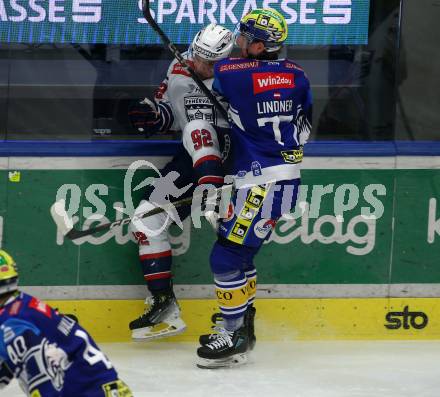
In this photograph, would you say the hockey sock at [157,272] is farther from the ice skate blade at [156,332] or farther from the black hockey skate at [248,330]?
the black hockey skate at [248,330]

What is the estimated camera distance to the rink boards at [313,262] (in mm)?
6168

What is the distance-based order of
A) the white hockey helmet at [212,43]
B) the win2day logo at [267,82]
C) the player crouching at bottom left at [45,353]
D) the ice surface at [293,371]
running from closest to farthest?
the player crouching at bottom left at [45,353] → the ice surface at [293,371] → the win2day logo at [267,82] → the white hockey helmet at [212,43]

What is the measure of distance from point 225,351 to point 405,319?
106 centimetres

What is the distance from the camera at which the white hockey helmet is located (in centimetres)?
594

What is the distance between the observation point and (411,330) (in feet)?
20.9

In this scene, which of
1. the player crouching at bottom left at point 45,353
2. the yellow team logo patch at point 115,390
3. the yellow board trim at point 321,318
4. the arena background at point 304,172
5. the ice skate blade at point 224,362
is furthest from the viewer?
the yellow board trim at point 321,318

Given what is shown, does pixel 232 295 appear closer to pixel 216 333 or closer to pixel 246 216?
pixel 216 333

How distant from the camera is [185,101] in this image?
6.06 m

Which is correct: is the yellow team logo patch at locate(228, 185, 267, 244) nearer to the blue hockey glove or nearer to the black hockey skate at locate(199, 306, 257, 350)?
the black hockey skate at locate(199, 306, 257, 350)

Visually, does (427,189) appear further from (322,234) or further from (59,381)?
(59,381)

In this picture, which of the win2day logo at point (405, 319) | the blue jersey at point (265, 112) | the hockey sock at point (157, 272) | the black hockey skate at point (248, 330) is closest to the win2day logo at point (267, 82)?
the blue jersey at point (265, 112)

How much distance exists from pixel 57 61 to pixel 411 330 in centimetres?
222

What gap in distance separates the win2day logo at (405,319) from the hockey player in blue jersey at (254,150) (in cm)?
88

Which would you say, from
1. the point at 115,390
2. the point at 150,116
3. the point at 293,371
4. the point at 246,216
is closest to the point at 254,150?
the point at 246,216
